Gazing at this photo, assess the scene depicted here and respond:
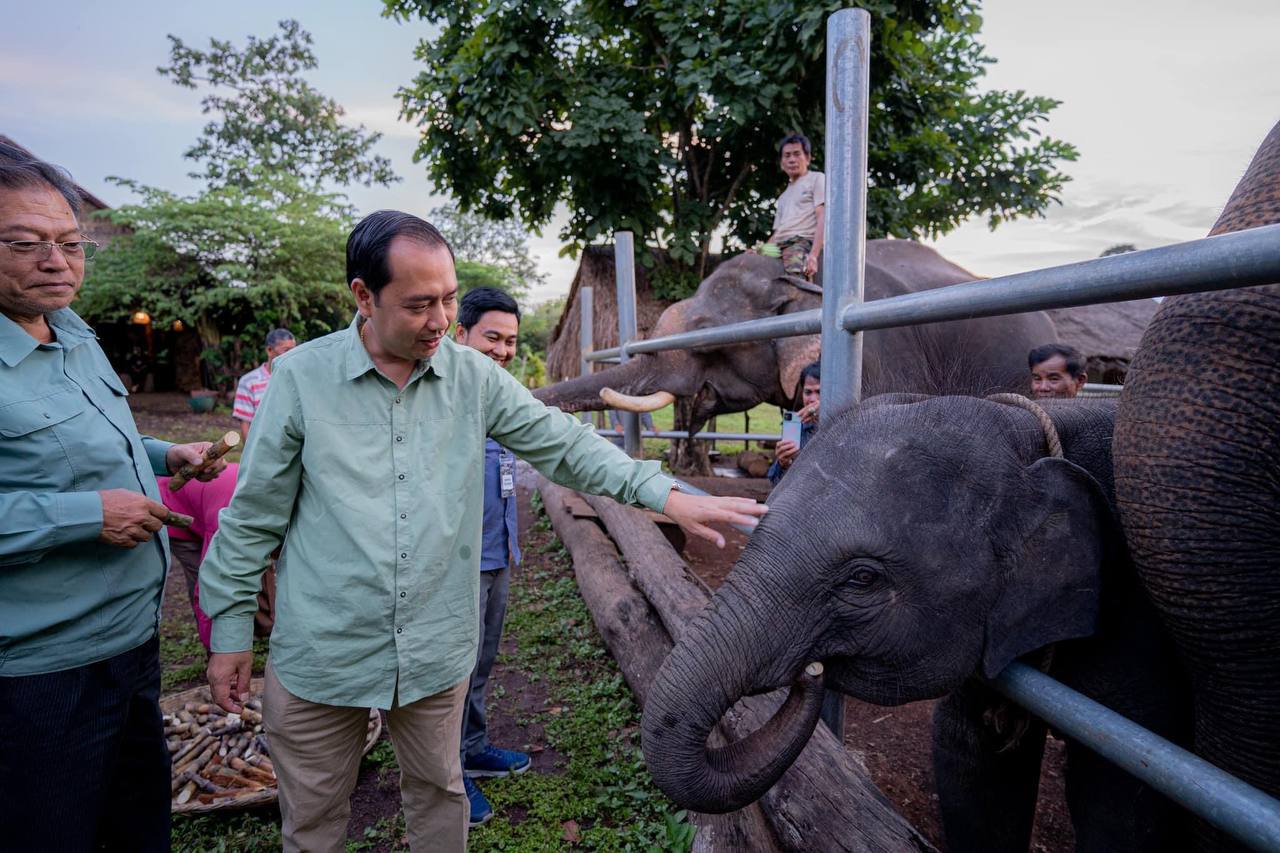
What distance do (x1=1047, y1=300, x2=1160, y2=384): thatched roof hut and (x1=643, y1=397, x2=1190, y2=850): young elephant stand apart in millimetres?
6338

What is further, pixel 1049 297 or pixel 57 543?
pixel 57 543

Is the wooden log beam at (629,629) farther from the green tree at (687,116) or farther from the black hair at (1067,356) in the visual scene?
the green tree at (687,116)

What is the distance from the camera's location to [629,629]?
148 inches

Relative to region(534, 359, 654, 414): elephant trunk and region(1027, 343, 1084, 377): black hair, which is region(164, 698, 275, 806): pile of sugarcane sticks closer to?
region(534, 359, 654, 414): elephant trunk

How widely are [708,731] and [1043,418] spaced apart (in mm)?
1086

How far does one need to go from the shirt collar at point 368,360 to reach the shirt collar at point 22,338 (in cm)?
75

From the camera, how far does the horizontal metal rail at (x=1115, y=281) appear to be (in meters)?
1.02

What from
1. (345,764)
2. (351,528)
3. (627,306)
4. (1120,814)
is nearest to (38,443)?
(351,528)

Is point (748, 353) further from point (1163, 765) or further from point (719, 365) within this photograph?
point (1163, 765)

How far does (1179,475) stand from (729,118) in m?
8.28

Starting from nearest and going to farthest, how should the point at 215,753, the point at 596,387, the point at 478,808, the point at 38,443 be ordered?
the point at 38,443, the point at 478,808, the point at 215,753, the point at 596,387

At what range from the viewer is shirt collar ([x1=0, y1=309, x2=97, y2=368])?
1.75m

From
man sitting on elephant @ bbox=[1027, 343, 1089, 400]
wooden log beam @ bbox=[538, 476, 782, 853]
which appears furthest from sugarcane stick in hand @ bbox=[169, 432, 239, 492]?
man sitting on elephant @ bbox=[1027, 343, 1089, 400]

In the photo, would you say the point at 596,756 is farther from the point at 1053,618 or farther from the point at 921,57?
the point at 921,57
